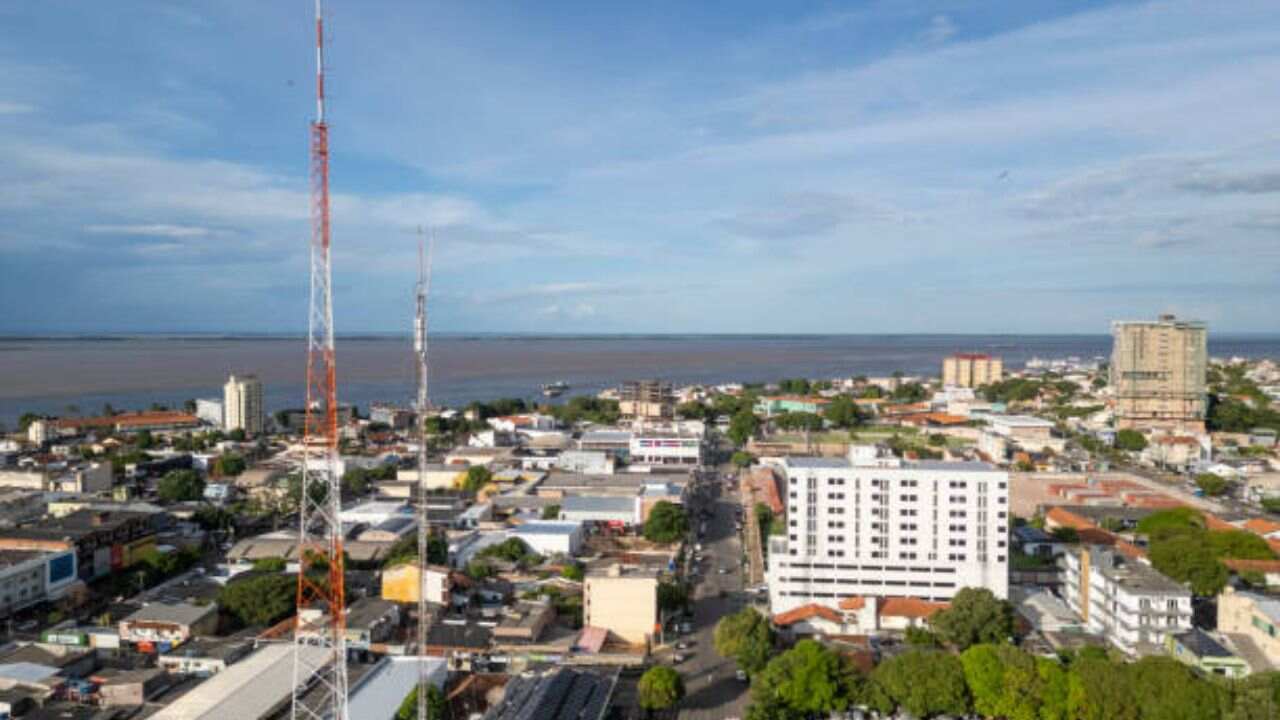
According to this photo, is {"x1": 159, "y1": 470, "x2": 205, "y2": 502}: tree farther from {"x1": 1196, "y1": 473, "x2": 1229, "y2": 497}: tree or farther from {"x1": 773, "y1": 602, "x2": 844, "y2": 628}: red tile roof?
{"x1": 1196, "y1": 473, "x2": 1229, "y2": 497}: tree

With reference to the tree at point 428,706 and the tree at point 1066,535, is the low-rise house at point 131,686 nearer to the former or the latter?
the tree at point 428,706

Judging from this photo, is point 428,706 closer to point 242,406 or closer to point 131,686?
point 131,686

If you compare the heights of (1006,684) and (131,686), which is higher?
(1006,684)

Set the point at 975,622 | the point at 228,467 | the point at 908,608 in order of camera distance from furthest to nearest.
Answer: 1. the point at 228,467
2. the point at 908,608
3. the point at 975,622

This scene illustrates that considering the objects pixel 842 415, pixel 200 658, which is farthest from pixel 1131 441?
pixel 200 658

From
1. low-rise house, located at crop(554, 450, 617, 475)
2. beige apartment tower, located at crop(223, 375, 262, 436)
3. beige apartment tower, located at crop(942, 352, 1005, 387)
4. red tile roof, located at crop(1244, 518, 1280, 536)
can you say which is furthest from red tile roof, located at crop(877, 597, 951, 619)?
beige apartment tower, located at crop(942, 352, 1005, 387)

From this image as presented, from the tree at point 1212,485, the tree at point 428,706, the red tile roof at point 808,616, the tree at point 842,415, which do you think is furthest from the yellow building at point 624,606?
the tree at point 842,415
